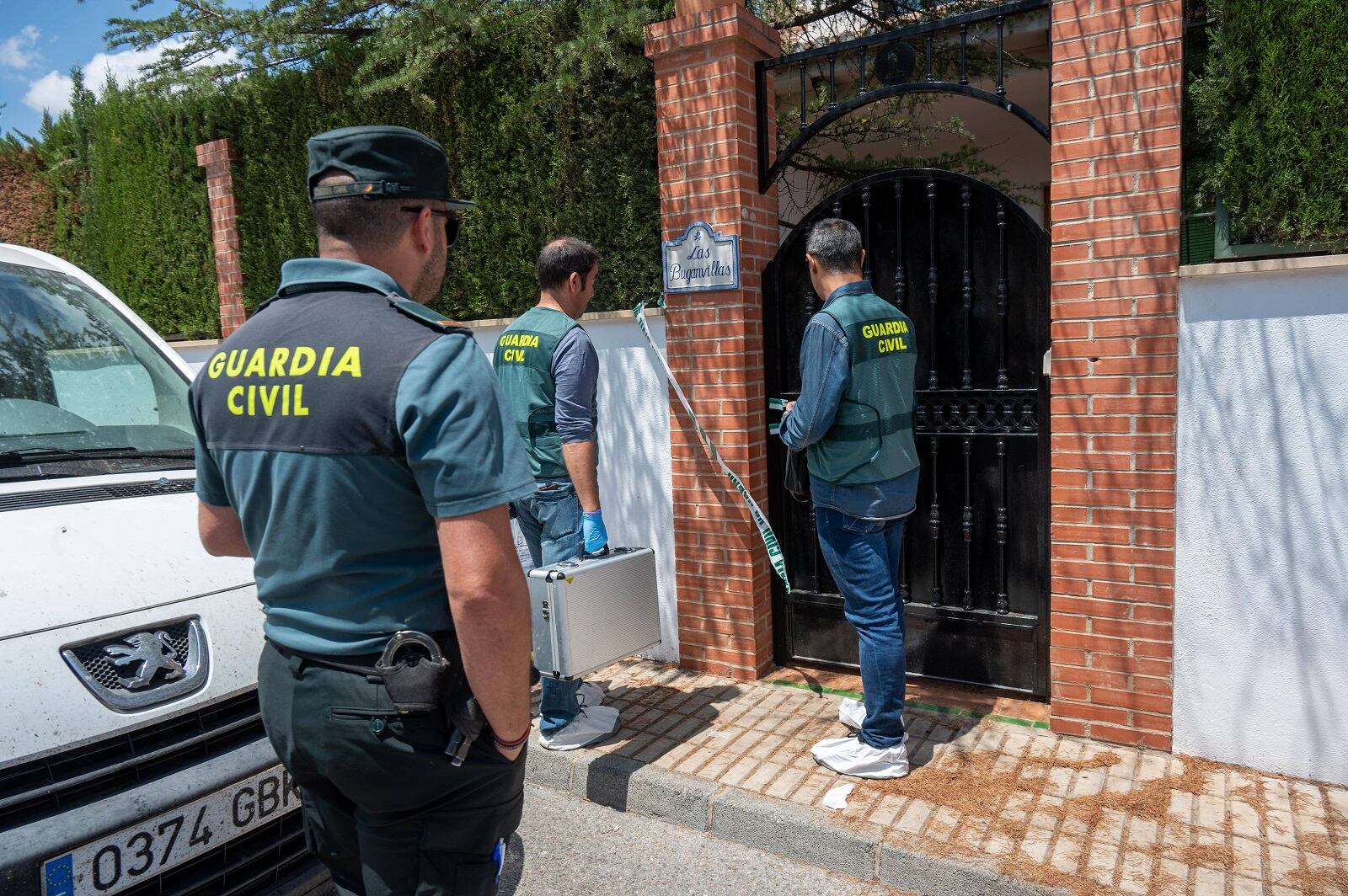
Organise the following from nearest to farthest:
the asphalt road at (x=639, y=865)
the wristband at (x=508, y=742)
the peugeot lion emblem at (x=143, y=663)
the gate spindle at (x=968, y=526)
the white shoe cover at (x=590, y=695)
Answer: the wristband at (x=508, y=742), the peugeot lion emblem at (x=143, y=663), the asphalt road at (x=639, y=865), the gate spindle at (x=968, y=526), the white shoe cover at (x=590, y=695)

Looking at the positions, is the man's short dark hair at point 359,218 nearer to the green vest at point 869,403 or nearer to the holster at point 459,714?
the holster at point 459,714

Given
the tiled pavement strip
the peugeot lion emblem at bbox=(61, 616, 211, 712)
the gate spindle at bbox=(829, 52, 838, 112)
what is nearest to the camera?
the peugeot lion emblem at bbox=(61, 616, 211, 712)

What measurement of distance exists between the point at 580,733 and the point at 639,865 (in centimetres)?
87

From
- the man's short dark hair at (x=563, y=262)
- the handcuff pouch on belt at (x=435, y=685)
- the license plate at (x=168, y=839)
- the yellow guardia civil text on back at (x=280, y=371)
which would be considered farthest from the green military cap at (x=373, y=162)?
the man's short dark hair at (x=563, y=262)

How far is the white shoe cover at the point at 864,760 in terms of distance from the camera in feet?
12.3

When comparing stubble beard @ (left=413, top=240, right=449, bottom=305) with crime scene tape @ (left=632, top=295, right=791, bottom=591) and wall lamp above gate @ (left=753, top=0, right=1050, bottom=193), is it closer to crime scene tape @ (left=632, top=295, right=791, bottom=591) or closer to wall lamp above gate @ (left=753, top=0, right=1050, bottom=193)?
crime scene tape @ (left=632, top=295, right=791, bottom=591)

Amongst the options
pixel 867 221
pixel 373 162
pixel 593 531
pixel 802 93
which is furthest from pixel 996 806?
pixel 802 93

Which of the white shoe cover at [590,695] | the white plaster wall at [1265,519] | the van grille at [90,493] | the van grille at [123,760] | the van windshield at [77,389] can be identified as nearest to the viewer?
the van grille at [123,760]

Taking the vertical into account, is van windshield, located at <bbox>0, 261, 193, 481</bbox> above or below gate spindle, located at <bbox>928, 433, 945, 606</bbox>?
above

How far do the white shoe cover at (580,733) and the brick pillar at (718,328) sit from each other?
915mm

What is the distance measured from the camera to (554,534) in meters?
4.17

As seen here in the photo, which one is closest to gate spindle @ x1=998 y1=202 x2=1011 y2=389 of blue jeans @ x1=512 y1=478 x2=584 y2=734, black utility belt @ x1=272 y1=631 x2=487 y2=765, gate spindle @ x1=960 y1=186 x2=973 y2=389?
gate spindle @ x1=960 y1=186 x2=973 y2=389

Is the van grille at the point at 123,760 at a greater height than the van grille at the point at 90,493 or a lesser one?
lesser

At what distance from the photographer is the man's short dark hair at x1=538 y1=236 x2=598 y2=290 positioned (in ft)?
13.4
